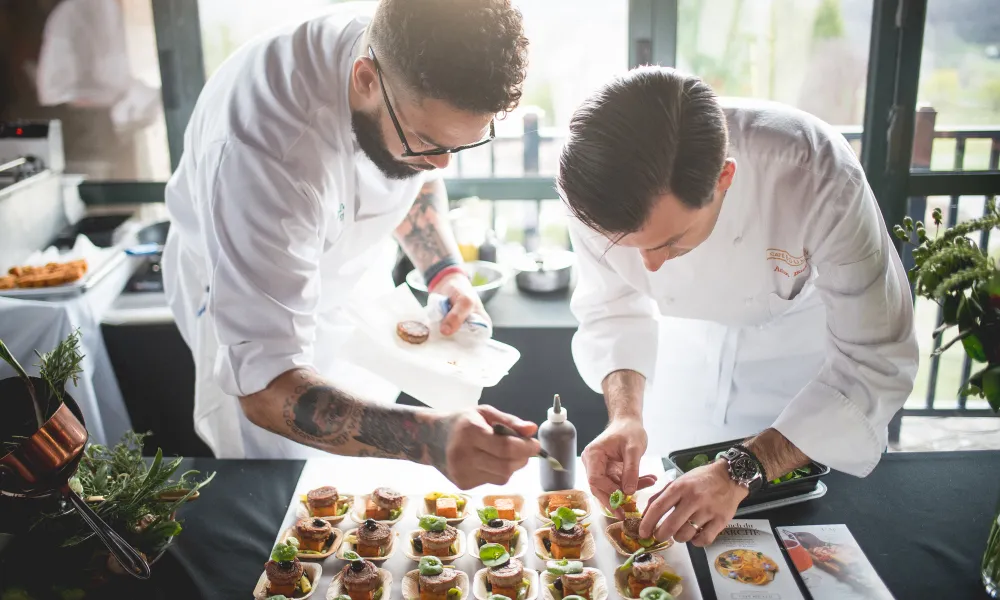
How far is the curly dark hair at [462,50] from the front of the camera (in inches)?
60.8

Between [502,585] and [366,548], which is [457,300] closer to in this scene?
[366,548]

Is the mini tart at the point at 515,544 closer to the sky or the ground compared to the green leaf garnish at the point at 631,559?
closer to the ground

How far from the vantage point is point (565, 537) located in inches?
67.1

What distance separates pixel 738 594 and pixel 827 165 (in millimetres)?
855

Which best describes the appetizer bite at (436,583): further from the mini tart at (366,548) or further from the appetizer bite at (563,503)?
the appetizer bite at (563,503)

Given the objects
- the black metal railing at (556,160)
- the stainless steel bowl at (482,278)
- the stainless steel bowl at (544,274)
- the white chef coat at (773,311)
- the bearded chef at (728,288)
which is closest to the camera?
the bearded chef at (728,288)

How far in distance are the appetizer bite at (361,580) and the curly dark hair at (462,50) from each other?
0.89 metres

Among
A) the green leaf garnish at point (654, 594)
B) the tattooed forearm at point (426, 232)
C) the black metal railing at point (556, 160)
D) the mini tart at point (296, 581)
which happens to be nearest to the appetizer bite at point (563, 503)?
the green leaf garnish at point (654, 594)

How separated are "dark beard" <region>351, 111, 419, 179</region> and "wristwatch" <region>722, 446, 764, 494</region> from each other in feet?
2.94

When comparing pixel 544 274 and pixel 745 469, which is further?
pixel 544 274

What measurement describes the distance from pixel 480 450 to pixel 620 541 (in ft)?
1.32

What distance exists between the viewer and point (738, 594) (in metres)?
1.58

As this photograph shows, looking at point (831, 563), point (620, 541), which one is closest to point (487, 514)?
point (620, 541)

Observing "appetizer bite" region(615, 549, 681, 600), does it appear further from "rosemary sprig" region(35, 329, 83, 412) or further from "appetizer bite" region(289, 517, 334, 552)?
"rosemary sprig" region(35, 329, 83, 412)
